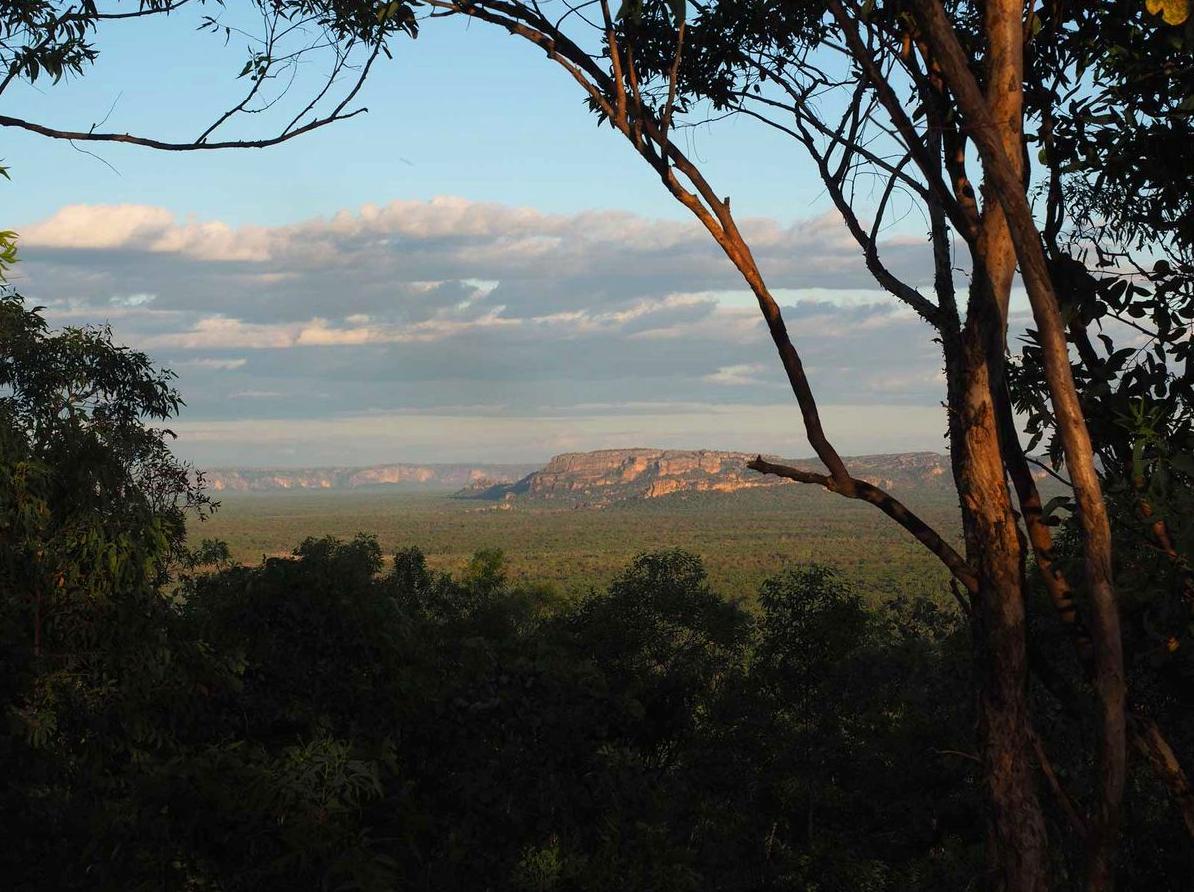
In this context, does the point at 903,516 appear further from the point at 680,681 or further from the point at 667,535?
the point at 667,535

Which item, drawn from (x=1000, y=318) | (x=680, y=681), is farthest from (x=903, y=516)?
(x=680, y=681)

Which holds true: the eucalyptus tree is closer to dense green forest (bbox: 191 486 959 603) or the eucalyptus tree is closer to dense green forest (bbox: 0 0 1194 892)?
dense green forest (bbox: 0 0 1194 892)

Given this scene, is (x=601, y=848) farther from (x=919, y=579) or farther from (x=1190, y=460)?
(x=919, y=579)

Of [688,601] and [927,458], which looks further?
[927,458]

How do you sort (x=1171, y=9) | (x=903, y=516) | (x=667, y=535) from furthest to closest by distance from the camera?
(x=667, y=535), (x=903, y=516), (x=1171, y=9)

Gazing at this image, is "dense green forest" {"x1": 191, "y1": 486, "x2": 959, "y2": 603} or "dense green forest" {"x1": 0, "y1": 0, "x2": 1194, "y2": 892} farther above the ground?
"dense green forest" {"x1": 0, "y1": 0, "x2": 1194, "y2": 892}

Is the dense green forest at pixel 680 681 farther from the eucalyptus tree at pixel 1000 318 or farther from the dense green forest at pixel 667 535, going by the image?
the dense green forest at pixel 667 535

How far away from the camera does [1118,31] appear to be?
237 inches

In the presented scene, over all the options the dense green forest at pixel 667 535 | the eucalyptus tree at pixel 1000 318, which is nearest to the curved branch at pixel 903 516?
the eucalyptus tree at pixel 1000 318

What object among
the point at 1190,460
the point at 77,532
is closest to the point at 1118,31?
the point at 1190,460

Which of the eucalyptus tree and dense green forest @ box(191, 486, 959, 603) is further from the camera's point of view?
dense green forest @ box(191, 486, 959, 603)

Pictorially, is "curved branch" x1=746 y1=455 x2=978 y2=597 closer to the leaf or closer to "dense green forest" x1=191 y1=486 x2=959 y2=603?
the leaf

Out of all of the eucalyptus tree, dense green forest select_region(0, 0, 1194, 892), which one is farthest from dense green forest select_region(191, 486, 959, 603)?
the eucalyptus tree

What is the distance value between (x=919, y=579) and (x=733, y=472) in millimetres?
119468
